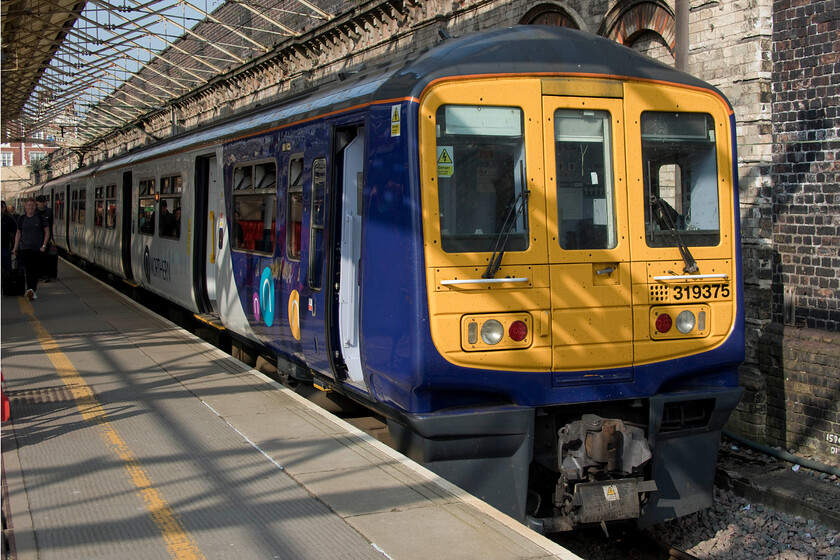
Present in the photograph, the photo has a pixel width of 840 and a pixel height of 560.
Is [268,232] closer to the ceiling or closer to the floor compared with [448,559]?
closer to the ceiling

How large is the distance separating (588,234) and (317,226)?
85.0 inches

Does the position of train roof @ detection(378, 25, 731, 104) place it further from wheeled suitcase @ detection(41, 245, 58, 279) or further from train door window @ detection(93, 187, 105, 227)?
train door window @ detection(93, 187, 105, 227)

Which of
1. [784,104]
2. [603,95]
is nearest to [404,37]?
[784,104]

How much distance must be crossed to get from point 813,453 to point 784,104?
3357mm

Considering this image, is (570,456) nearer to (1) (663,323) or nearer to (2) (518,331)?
(2) (518,331)

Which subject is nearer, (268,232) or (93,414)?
(93,414)

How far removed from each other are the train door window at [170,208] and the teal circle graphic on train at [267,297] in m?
4.15

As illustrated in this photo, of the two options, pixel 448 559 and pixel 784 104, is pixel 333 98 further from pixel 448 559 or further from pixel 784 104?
pixel 784 104

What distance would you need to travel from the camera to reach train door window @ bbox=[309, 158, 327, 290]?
6691 millimetres

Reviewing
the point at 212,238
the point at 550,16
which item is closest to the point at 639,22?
the point at 550,16

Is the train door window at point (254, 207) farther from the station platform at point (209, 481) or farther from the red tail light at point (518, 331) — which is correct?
the red tail light at point (518, 331)

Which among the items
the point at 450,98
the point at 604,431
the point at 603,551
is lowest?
the point at 603,551

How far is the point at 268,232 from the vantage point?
26.6 ft

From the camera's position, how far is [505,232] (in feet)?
17.5
